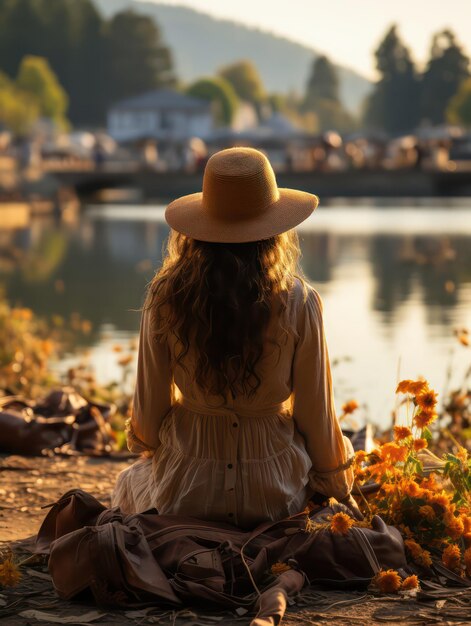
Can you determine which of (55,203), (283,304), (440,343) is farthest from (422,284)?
(55,203)

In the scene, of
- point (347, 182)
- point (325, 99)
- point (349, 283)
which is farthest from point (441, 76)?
point (349, 283)

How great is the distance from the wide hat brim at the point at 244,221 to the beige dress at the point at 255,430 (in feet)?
0.60

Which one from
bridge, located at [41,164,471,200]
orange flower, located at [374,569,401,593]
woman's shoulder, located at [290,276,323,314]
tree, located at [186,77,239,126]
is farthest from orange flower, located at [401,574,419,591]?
tree, located at [186,77,239,126]

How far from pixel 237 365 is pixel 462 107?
3269 inches

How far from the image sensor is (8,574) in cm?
290

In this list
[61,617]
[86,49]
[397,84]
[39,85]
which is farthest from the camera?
[397,84]

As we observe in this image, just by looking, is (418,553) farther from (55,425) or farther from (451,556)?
(55,425)

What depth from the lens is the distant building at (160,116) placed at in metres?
91.2

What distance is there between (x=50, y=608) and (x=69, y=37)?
91.9 metres

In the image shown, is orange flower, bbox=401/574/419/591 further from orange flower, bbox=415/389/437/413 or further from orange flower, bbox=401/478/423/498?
orange flower, bbox=415/389/437/413

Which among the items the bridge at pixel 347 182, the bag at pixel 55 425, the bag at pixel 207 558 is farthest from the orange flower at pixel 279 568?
the bridge at pixel 347 182

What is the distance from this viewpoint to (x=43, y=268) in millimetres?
18703

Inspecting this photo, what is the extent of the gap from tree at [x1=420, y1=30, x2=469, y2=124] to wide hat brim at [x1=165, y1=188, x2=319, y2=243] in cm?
9042

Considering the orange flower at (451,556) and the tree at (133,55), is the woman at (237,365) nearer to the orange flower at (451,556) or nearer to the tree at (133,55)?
the orange flower at (451,556)
